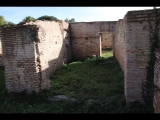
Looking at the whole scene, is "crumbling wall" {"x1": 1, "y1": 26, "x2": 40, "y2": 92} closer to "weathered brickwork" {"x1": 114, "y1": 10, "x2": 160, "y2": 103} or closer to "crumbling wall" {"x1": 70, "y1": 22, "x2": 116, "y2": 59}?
"weathered brickwork" {"x1": 114, "y1": 10, "x2": 160, "y2": 103}

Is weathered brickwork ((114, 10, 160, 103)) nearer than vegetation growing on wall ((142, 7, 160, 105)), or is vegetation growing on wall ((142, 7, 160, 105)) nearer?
vegetation growing on wall ((142, 7, 160, 105))

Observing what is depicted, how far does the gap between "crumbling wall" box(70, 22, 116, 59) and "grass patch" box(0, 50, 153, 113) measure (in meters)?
5.87

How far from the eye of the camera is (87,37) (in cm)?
1509

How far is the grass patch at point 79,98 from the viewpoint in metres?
5.39

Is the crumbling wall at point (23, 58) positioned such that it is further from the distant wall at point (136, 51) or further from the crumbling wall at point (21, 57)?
the distant wall at point (136, 51)

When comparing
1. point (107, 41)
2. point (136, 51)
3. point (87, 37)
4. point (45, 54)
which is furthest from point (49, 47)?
point (107, 41)

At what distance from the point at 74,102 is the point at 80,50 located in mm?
9332

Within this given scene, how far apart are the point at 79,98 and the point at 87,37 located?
908cm

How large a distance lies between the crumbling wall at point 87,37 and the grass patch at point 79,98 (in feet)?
19.3

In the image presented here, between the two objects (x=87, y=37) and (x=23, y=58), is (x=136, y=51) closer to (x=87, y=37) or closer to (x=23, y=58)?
(x=23, y=58)

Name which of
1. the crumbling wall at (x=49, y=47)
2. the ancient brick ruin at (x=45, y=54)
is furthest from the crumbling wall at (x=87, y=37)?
the ancient brick ruin at (x=45, y=54)

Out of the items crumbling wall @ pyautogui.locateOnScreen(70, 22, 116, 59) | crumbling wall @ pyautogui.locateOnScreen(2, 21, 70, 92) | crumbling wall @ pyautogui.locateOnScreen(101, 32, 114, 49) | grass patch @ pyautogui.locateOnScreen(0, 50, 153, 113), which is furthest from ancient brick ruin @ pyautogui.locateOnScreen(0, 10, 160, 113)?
crumbling wall @ pyautogui.locateOnScreen(101, 32, 114, 49)

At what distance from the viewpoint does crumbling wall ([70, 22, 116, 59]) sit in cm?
1501
